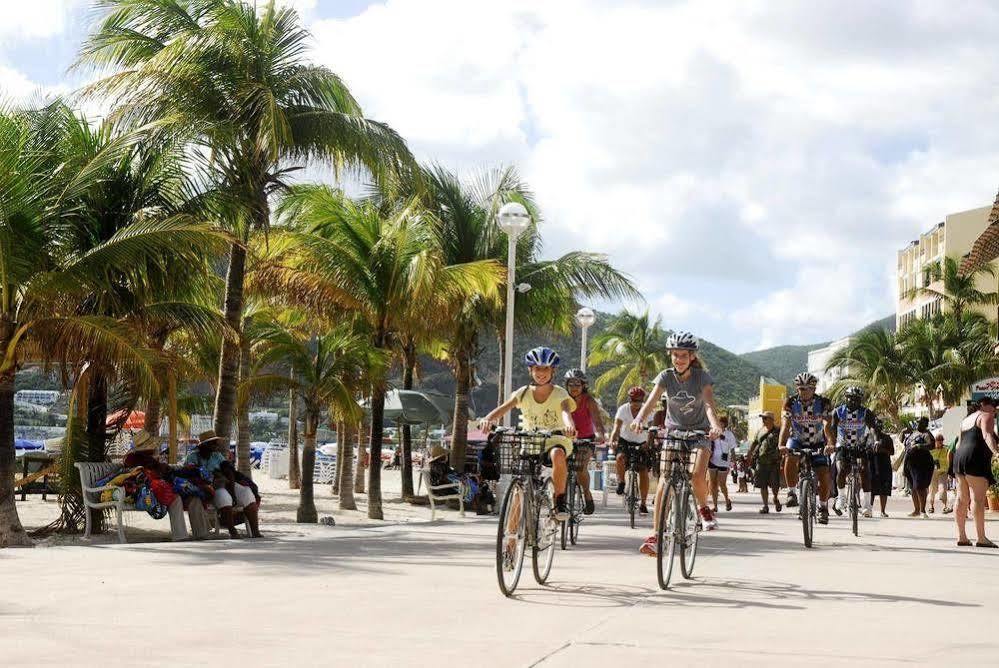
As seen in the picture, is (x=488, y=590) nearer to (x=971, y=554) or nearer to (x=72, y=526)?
(x=971, y=554)

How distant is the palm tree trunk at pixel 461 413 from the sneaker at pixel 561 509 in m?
18.5

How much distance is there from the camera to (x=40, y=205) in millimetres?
14523

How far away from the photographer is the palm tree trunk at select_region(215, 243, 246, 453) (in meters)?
18.5

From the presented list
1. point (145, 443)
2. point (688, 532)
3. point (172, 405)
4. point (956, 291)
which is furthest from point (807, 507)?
point (956, 291)

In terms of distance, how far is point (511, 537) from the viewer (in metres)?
8.68

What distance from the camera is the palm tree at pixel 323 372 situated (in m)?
22.1

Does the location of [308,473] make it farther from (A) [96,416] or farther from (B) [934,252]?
(B) [934,252]

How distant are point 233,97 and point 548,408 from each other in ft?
33.0

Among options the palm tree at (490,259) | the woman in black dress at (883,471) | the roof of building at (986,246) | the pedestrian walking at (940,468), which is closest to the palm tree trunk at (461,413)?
the palm tree at (490,259)

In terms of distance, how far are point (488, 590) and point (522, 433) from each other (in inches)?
44.0

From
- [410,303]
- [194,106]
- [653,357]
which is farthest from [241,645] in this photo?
[653,357]

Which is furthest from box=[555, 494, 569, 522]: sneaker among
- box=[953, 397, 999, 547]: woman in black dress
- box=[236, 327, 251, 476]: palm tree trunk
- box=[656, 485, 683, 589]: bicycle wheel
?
box=[236, 327, 251, 476]: palm tree trunk

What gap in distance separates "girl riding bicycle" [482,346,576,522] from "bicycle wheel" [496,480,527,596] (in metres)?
1.07

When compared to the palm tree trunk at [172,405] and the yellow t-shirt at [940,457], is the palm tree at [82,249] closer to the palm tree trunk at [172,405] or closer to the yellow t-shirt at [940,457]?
the palm tree trunk at [172,405]
